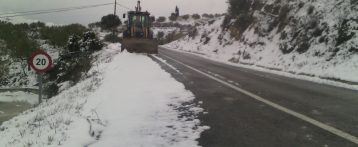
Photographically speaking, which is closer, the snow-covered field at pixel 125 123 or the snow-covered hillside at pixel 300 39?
the snow-covered field at pixel 125 123

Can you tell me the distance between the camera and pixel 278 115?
687cm

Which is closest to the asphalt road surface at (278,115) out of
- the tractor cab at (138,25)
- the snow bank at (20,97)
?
the tractor cab at (138,25)

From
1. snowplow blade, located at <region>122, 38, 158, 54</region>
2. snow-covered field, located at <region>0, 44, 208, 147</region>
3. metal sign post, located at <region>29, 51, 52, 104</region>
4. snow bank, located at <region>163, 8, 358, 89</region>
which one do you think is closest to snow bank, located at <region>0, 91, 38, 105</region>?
snowplow blade, located at <region>122, 38, 158, 54</region>

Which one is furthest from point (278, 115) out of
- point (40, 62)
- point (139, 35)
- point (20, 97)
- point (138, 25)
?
point (20, 97)

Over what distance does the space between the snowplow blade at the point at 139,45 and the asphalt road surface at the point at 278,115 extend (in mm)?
16560

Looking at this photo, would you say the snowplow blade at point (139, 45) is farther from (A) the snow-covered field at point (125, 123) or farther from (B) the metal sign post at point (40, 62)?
(A) the snow-covered field at point (125, 123)

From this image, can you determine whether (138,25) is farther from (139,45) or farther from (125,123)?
(125,123)

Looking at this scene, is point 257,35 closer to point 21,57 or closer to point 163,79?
point 163,79

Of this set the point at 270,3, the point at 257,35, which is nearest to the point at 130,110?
the point at 257,35

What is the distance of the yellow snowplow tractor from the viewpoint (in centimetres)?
2708

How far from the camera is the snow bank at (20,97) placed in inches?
1332

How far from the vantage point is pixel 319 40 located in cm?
1853

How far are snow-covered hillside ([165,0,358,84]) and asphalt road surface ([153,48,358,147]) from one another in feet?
12.6

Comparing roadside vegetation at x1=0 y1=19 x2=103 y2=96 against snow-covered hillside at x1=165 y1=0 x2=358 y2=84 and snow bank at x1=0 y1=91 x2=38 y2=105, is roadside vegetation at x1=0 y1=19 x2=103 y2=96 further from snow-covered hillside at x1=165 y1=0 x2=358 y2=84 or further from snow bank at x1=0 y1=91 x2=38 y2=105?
snow-covered hillside at x1=165 y1=0 x2=358 y2=84
